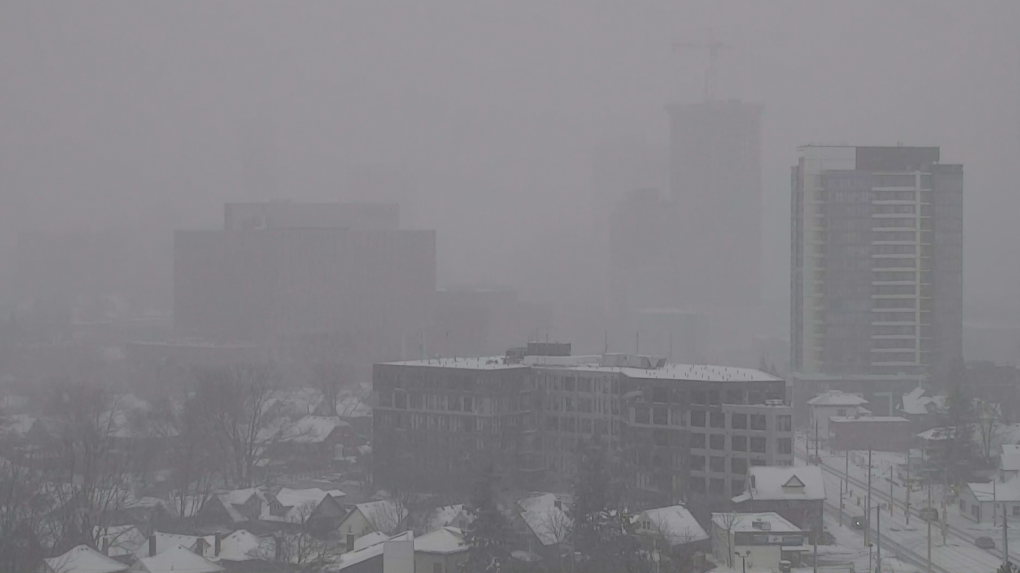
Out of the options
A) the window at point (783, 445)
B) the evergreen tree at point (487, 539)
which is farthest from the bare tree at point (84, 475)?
the window at point (783, 445)

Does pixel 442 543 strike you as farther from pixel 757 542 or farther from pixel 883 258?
pixel 883 258

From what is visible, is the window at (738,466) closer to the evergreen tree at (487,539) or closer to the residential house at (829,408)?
the evergreen tree at (487,539)

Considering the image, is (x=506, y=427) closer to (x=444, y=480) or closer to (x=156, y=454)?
(x=444, y=480)

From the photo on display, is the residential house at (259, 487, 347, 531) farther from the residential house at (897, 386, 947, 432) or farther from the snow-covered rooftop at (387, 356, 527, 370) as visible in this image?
the residential house at (897, 386, 947, 432)

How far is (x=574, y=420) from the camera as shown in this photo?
27766 millimetres

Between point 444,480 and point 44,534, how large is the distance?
23.8 ft

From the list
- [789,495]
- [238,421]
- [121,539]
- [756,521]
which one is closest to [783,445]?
[789,495]

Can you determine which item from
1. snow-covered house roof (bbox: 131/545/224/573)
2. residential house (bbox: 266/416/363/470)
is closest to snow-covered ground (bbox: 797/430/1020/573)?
snow-covered house roof (bbox: 131/545/224/573)

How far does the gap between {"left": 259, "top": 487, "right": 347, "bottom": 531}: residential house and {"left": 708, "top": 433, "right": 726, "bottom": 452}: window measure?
18.4 ft

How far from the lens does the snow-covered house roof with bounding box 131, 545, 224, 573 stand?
19.6 m

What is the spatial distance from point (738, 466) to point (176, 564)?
8959 millimetres

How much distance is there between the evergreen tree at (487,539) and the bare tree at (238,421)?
31.7 ft

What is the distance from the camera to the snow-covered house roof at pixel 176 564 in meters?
19.6

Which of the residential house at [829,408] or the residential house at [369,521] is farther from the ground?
the residential house at [829,408]
